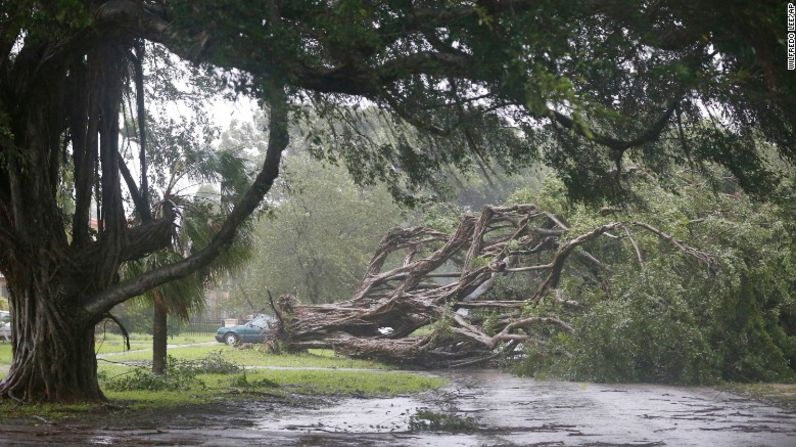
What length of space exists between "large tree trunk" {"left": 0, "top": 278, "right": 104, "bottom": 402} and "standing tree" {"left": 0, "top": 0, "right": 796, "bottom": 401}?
2 cm

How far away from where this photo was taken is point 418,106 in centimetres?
1173

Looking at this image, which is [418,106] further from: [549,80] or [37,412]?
[37,412]

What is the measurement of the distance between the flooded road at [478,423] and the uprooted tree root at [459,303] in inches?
219

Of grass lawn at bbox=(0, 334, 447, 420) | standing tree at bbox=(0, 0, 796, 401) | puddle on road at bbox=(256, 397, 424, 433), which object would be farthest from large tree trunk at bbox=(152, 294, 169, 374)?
puddle on road at bbox=(256, 397, 424, 433)

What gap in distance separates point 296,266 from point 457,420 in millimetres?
31630

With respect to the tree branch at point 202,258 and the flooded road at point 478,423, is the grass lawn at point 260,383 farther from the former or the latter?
the tree branch at point 202,258

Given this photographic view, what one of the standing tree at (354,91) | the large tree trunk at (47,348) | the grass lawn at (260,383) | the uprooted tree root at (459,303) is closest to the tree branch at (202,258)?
the standing tree at (354,91)

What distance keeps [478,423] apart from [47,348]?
5616 mm

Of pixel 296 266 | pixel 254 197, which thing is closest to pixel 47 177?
pixel 254 197

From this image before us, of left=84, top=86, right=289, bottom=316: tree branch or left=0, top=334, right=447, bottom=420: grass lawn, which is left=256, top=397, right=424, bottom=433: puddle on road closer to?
left=0, top=334, right=447, bottom=420: grass lawn

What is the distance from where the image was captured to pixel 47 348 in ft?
41.7

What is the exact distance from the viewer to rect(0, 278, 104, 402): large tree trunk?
1265 centimetres


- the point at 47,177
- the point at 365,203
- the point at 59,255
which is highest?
the point at 365,203

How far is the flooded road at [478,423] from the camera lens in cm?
991
